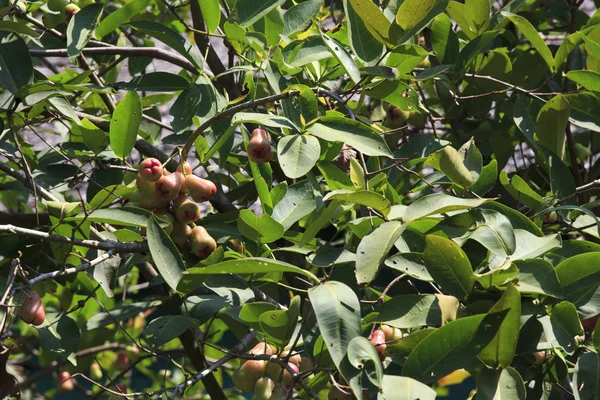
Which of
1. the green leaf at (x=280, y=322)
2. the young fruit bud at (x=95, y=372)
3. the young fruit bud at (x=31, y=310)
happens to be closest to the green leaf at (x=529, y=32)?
the green leaf at (x=280, y=322)

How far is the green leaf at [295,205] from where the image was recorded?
1.13 meters

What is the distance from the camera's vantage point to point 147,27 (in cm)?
125

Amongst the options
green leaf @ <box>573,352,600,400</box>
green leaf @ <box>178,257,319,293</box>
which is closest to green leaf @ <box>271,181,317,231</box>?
green leaf @ <box>178,257,319,293</box>

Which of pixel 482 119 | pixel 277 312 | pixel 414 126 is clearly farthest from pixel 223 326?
pixel 277 312

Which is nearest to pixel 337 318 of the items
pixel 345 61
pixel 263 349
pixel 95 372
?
pixel 263 349

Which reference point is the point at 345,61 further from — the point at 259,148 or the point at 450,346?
the point at 450,346

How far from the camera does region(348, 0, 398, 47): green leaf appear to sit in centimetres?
111

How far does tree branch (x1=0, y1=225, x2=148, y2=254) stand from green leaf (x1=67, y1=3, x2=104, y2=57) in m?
0.30

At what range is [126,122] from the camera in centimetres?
121

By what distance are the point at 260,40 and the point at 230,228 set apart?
1.01ft

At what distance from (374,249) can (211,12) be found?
55 centimetres

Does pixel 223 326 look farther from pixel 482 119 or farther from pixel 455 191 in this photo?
pixel 455 191

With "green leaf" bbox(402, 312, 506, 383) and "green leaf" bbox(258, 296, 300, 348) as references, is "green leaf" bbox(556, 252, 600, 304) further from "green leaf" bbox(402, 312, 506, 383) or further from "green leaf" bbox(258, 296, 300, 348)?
"green leaf" bbox(258, 296, 300, 348)

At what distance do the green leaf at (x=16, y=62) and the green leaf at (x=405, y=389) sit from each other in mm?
759
